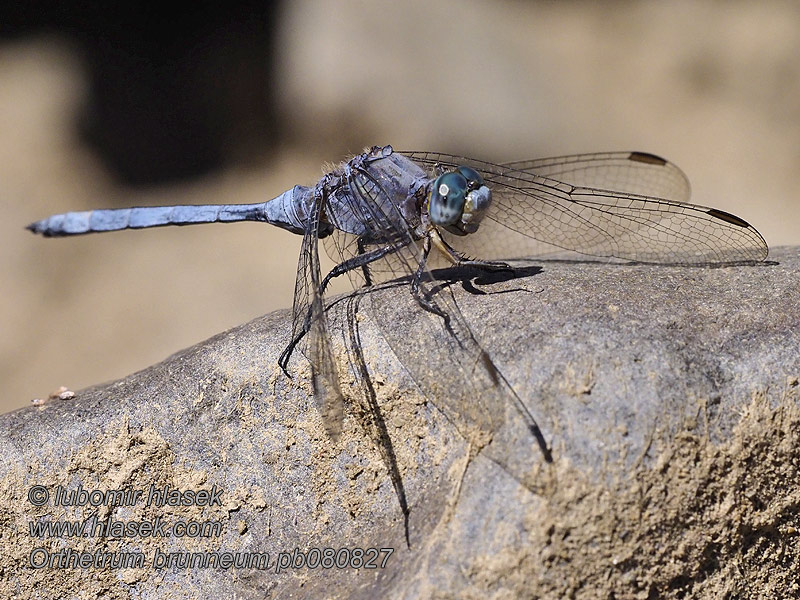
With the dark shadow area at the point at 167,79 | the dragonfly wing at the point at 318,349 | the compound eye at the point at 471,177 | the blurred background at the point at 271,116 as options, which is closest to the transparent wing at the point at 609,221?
the compound eye at the point at 471,177

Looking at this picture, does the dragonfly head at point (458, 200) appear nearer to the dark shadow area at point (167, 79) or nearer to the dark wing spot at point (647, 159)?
the dark wing spot at point (647, 159)

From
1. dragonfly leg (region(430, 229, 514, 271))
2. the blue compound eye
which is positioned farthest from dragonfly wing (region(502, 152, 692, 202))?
dragonfly leg (region(430, 229, 514, 271))

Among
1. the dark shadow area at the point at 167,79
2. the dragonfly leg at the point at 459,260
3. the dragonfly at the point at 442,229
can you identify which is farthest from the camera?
the dark shadow area at the point at 167,79

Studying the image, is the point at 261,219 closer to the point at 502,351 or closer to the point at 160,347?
the point at 502,351

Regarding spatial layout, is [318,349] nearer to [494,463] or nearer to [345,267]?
[345,267]

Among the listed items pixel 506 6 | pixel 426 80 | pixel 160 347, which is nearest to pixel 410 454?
pixel 160 347

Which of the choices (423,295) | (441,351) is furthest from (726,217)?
(441,351)
